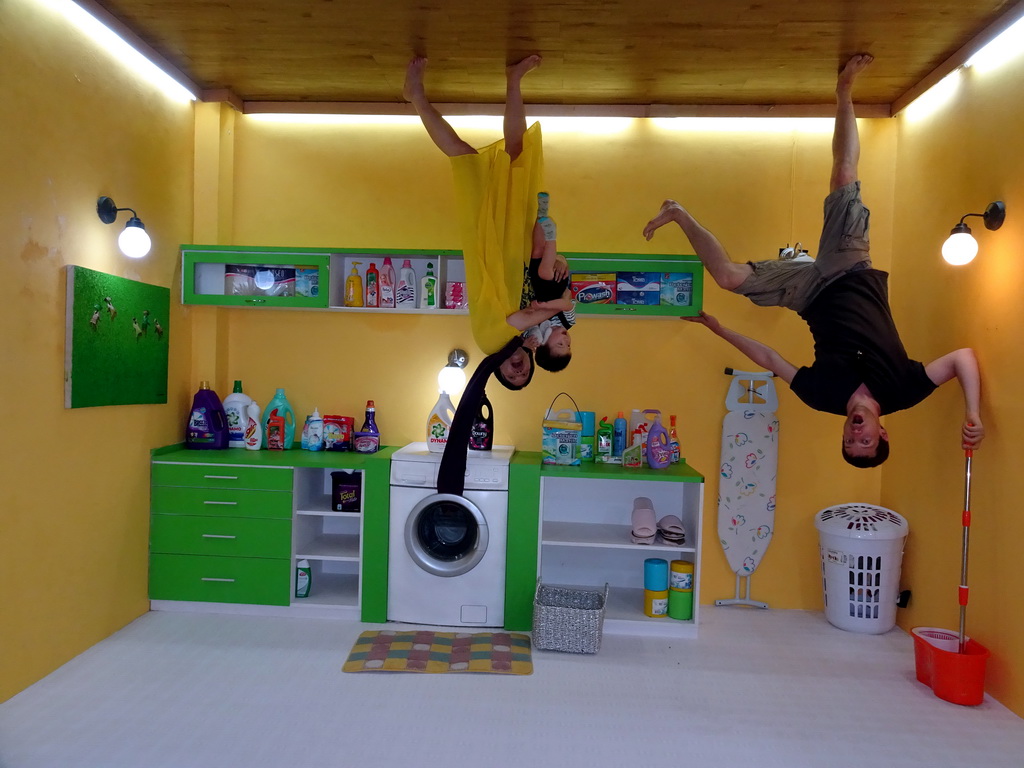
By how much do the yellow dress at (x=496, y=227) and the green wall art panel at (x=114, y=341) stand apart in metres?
1.68

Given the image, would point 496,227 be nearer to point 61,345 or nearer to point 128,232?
point 128,232

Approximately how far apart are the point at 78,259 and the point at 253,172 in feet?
4.74

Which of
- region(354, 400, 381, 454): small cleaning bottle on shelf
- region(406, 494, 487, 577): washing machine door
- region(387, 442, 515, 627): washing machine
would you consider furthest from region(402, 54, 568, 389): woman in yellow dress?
region(354, 400, 381, 454): small cleaning bottle on shelf

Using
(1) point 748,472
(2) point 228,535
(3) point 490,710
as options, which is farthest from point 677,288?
(2) point 228,535

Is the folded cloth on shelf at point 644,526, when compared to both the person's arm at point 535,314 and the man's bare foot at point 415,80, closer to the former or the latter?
the person's arm at point 535,314

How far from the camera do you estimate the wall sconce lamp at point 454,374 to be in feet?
13.3

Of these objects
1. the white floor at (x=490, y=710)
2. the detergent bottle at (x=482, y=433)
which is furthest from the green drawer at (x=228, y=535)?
the detergent bottle at (x=482, y=433)

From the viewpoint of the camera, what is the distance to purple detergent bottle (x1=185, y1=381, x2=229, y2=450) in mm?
3934

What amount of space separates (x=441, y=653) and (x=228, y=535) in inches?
51.0

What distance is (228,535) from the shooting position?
3662 millimetres

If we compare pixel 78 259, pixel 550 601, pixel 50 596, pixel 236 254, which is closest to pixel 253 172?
pixel 236 254

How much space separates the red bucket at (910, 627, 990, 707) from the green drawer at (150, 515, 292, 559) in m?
3.04

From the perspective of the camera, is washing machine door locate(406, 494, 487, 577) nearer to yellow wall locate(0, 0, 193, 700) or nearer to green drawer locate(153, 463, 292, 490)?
green drawer locate(153, 463, 292, 490)

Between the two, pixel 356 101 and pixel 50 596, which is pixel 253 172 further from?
pixel 50 596
